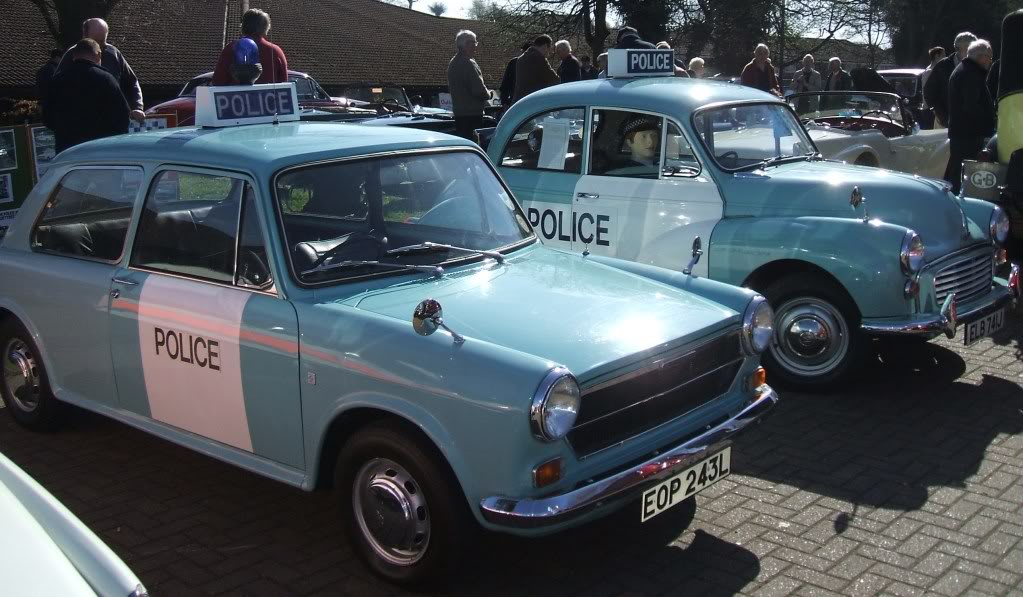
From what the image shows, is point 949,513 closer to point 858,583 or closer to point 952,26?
point 858,583

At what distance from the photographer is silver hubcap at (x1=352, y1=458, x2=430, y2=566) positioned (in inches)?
148

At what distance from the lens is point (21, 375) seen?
554 centimetres

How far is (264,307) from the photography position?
13.7 ft

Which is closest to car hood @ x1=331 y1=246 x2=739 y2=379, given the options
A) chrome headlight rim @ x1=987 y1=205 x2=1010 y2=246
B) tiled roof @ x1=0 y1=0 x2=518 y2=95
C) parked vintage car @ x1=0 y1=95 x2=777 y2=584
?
parked vintage car @ x1=0 y1=95 x2=777 y2=584

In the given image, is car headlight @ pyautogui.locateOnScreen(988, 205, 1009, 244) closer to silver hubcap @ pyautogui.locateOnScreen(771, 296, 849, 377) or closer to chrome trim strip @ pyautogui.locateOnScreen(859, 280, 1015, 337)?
chrome trim strip @ pyautogui.locateOnScreen(859, 280, 1015, 337)

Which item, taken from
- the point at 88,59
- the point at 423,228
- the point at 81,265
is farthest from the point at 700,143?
the point at 88,59

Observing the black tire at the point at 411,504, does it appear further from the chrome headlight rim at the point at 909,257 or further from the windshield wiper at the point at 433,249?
the chrome headlight rim at the point at 909,257

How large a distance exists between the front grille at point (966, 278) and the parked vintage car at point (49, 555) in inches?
192

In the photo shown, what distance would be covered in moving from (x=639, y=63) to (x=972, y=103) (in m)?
4.01

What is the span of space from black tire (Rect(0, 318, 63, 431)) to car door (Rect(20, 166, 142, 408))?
0.58 ft

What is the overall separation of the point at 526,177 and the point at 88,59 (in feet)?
12.6

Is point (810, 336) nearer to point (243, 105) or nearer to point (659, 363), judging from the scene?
point (659, 363)

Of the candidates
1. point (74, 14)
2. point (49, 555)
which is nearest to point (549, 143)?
point (49, 555)

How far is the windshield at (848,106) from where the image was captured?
1120 centimetres
